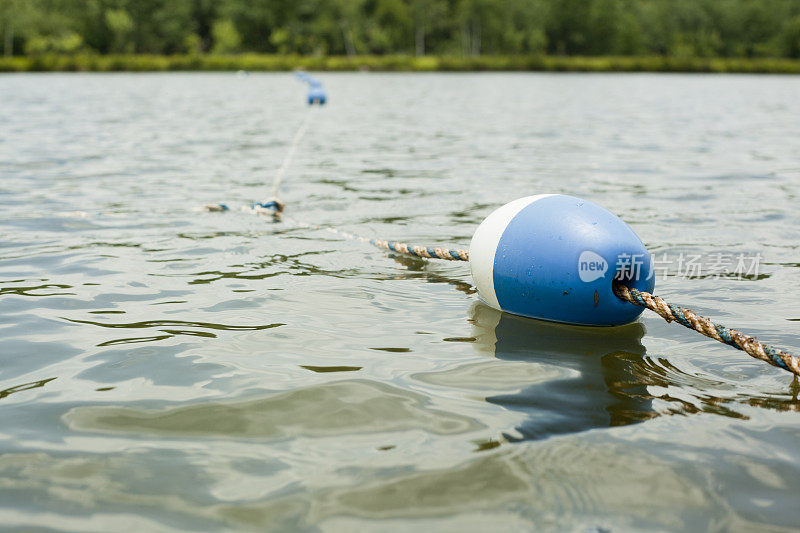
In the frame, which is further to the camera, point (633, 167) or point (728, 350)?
point (633, 167)

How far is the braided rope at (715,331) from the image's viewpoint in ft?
11.1

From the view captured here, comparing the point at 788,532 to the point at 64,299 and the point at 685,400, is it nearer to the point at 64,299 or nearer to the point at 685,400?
the point at 685,400

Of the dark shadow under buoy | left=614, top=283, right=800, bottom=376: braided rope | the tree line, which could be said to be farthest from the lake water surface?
the tree line

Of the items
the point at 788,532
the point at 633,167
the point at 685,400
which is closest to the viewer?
the point at 788,532

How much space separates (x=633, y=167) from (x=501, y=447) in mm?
9100

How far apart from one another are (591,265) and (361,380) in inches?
52.6

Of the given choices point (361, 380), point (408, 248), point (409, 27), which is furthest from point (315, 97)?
point (409, 27)

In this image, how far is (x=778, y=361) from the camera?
3377 mm

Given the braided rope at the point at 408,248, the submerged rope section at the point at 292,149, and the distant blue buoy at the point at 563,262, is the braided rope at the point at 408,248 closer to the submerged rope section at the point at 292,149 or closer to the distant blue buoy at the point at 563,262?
the distant blue buoy at the point at 563,262

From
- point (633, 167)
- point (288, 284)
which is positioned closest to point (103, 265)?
point (288, 284)

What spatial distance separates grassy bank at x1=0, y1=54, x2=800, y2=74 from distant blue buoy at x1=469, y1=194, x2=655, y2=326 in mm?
68446

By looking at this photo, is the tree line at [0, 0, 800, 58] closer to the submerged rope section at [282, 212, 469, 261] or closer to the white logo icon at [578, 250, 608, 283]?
the submerged rope section at [282, 212, 469, 261]

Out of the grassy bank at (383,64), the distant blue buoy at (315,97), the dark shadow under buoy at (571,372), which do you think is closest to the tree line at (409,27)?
the grassy bank at (383,64)

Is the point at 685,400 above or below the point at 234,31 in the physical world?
below
